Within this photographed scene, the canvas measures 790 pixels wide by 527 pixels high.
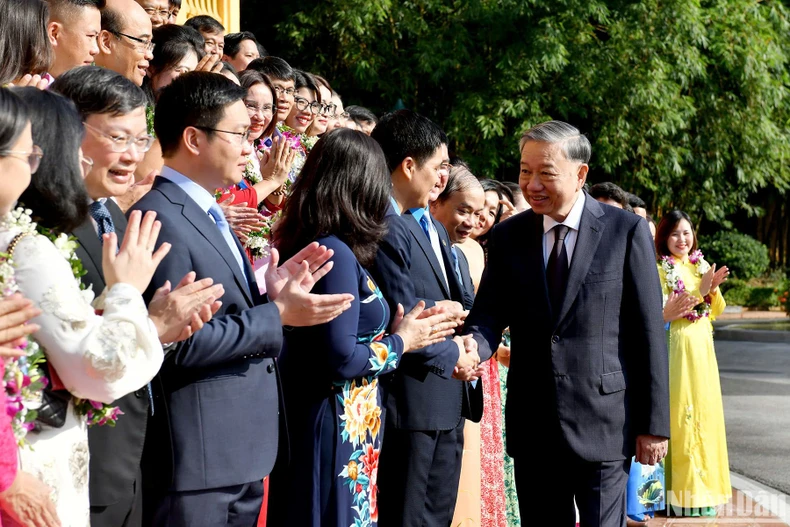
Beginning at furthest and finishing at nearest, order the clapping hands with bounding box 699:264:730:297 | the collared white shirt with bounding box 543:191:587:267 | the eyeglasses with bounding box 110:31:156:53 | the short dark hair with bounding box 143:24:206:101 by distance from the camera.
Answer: the clapping hands with bounding box 699:264:730:297 < the short dark hair with bounding box 143:24:206:101 < the eyeglasses with bounding box 110:31:156:53 < the collared white shirt with bounding box 543:191:587:267

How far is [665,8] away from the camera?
16406 mm

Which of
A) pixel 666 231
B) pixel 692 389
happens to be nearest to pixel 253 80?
pixel 666 231

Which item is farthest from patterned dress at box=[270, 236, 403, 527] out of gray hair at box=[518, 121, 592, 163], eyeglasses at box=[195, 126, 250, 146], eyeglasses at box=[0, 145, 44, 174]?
eyeglasses at box=[0, 145, 44, 174]

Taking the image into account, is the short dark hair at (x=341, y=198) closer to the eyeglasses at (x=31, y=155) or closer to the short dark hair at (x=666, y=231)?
the eyeglasses at (x=31, y=155)

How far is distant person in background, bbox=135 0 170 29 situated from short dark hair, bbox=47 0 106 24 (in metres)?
2.15

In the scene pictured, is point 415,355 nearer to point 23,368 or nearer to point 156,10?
point 23,368

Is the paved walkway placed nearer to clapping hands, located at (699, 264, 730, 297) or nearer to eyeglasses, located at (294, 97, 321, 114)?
clapping hands, located at (699, 264, 730, 297)

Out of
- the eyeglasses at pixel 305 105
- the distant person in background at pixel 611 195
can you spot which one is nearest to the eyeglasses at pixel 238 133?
the eyeglasses at pixel 305 105

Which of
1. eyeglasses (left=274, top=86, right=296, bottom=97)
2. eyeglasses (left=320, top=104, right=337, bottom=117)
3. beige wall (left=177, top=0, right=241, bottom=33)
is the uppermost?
beige wall (left=177, top=0, right=241, bottom=33)

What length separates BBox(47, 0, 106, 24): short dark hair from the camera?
4461 millimetres

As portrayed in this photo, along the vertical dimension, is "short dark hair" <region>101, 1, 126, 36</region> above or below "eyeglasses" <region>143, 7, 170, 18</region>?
below

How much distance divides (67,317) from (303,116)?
4.61 metres

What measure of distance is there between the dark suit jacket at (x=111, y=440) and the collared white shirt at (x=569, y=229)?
6.95 feet

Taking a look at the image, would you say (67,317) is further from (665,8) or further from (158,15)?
(665,8)
